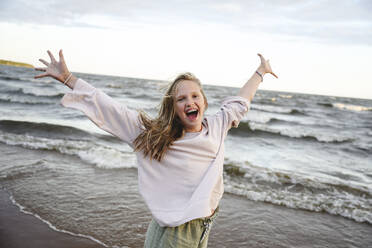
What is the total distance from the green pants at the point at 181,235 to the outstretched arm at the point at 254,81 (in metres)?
1.03

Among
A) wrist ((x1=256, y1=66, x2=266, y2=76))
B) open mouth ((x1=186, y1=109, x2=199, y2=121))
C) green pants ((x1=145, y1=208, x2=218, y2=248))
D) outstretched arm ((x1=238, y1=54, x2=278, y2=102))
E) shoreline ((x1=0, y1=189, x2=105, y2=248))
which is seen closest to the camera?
green pants ((x1=145, y1=208, x2=218, y2=248))

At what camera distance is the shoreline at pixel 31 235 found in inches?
126

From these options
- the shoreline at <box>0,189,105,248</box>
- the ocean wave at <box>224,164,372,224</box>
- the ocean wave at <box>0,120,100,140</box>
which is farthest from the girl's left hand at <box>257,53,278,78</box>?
the ocean wave at <box>0,120,100,140</box>

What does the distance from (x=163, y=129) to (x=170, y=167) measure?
27 cm

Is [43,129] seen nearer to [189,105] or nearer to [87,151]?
[87,151]

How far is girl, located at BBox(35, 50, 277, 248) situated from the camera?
173 cm

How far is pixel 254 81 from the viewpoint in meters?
2.38

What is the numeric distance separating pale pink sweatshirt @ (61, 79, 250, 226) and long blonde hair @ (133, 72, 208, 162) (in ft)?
0.14

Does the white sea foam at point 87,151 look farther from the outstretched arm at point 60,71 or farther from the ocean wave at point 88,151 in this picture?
the outstretched arm at point 60,71

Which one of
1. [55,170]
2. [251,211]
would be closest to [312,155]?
[251,211]

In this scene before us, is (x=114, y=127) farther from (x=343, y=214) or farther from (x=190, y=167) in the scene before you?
(x=343, y=214)

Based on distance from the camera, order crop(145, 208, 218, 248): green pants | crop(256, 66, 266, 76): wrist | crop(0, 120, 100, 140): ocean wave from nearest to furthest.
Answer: crop(145, 208, 218, 248): green pants, crop(256, 66, 266, 76): wrist, crop(0, 120, 100, 140): ocean wave

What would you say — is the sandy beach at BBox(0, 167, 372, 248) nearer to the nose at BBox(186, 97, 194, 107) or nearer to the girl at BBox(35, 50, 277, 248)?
the girl at BBox(35, 50, 277, 248)

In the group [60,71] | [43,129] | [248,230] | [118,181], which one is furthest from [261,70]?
[43,129]
